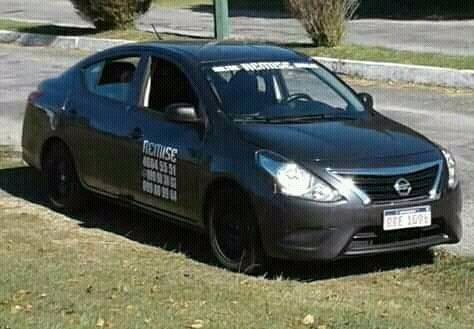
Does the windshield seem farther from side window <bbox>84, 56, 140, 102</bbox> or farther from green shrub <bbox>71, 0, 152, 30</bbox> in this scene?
green shrub <bbox>71, 0, 152, 30</bbox>

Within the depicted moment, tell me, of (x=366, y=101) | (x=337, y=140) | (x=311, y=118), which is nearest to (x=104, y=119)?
(x=311, y=118)

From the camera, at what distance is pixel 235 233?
762cm

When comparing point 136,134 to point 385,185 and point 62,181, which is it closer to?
point 62,181

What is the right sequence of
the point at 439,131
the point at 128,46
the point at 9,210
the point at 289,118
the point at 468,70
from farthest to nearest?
the point at 468,70, the point at 439,131, the point at 9,210, the point at 128,46, the point at 289,118

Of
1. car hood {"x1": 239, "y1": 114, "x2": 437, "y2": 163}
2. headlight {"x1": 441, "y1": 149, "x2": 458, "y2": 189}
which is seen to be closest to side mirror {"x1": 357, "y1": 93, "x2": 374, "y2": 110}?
car hood {"x1": 239, "y1": 114, "x2": 437, "y2": 163}

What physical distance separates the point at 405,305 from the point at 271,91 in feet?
7.19

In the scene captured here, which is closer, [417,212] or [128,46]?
[417,212]

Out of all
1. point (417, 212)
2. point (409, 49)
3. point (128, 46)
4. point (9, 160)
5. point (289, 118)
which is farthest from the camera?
point (409, 49)

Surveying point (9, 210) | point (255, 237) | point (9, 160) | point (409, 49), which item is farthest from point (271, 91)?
point (409, 49)

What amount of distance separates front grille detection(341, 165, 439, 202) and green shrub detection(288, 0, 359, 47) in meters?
12.6

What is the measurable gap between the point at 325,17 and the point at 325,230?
1311 cm

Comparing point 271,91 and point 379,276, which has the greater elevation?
point 271,91

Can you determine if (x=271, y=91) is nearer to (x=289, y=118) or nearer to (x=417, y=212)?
(x=289, y=118)

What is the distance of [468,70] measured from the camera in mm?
16531
